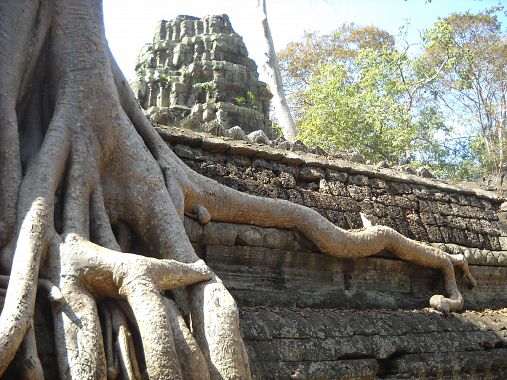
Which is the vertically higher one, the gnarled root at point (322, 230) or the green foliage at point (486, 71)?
the green foliage at point (486, 71)

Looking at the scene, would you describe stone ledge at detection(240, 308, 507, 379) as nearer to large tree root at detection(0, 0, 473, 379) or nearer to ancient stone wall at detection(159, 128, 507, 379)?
ancient stone wall at detection(159, 128, 507, 379)

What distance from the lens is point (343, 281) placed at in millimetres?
5480

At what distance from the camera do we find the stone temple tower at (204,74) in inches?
507

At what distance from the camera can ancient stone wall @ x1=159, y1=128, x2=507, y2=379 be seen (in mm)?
4254

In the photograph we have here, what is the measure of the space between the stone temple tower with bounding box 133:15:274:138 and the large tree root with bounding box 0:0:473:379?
7987 millimetres

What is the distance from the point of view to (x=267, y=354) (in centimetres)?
388

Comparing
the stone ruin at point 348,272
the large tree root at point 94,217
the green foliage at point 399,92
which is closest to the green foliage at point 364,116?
the green foliage at point 399,92

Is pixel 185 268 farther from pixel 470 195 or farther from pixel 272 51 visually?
pixel 272 51

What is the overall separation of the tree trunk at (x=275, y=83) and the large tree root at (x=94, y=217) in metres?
8.92

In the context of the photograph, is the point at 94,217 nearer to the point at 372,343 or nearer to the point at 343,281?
the point at 372,343

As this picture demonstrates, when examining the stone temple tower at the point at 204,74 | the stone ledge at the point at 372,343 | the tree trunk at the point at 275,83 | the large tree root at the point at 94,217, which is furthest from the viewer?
the tree trunk at the point at 275,83

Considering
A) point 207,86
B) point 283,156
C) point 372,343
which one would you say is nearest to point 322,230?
point 283,156

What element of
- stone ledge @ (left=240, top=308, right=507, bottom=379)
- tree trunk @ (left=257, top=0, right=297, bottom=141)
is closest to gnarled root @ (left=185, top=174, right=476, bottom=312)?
stone ledge @ (left=240, top=308, right=507, bottom=379)

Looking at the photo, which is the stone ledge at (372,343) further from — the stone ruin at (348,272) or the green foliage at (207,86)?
the green foliage at (207,86)
